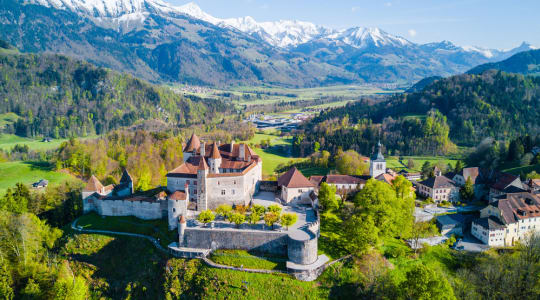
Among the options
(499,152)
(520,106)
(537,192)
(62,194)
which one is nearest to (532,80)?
(520,106)

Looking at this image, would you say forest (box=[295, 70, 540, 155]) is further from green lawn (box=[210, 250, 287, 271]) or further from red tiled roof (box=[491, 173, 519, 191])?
green lawn (box=[210, 250, 287, 271])

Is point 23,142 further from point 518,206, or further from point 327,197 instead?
point 518,206

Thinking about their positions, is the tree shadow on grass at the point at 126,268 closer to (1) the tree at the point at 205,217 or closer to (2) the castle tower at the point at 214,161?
(1) the tree at the point at 205,217

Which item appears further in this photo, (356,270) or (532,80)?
(532,80)

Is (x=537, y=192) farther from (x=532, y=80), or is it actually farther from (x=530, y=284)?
(x=532, y=80)

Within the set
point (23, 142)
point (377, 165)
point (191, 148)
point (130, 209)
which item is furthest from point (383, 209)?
point (23, 142)

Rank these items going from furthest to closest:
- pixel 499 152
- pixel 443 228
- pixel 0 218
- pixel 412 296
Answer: pixel 499 152, pixel 443 228, pixel 0 218, pixel 412 296

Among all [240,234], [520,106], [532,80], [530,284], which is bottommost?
[530,284]

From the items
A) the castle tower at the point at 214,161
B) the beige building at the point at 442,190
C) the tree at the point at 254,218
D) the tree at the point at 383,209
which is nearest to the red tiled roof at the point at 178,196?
the castle tower at the point at 214,161
